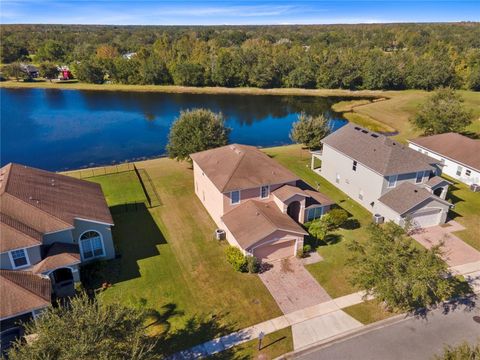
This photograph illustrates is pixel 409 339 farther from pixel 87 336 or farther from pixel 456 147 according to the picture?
pixel 456 147

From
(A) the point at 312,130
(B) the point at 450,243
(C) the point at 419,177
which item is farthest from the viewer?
(A) the point at 312,130

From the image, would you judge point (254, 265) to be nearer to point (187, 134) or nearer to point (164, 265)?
point (164, 265)

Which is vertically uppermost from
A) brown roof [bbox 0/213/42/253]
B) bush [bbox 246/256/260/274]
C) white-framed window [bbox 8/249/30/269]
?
brown roof [bbox 0/213/42/253]

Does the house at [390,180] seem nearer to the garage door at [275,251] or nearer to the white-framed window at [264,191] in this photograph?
the garage door at [275,251]

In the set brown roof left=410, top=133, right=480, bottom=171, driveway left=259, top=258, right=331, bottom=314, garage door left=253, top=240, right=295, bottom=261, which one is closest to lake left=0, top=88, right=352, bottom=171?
brown roof left=410, top=133, right=480, bottom=171

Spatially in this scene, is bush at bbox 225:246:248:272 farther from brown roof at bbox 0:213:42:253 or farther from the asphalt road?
brown roof at bbox 0:213:42:253

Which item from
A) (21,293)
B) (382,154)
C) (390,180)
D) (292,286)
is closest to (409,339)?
(292,286)

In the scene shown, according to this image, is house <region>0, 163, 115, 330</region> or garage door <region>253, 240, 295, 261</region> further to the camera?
garage door <region>253, 240, 295, 261</region>
